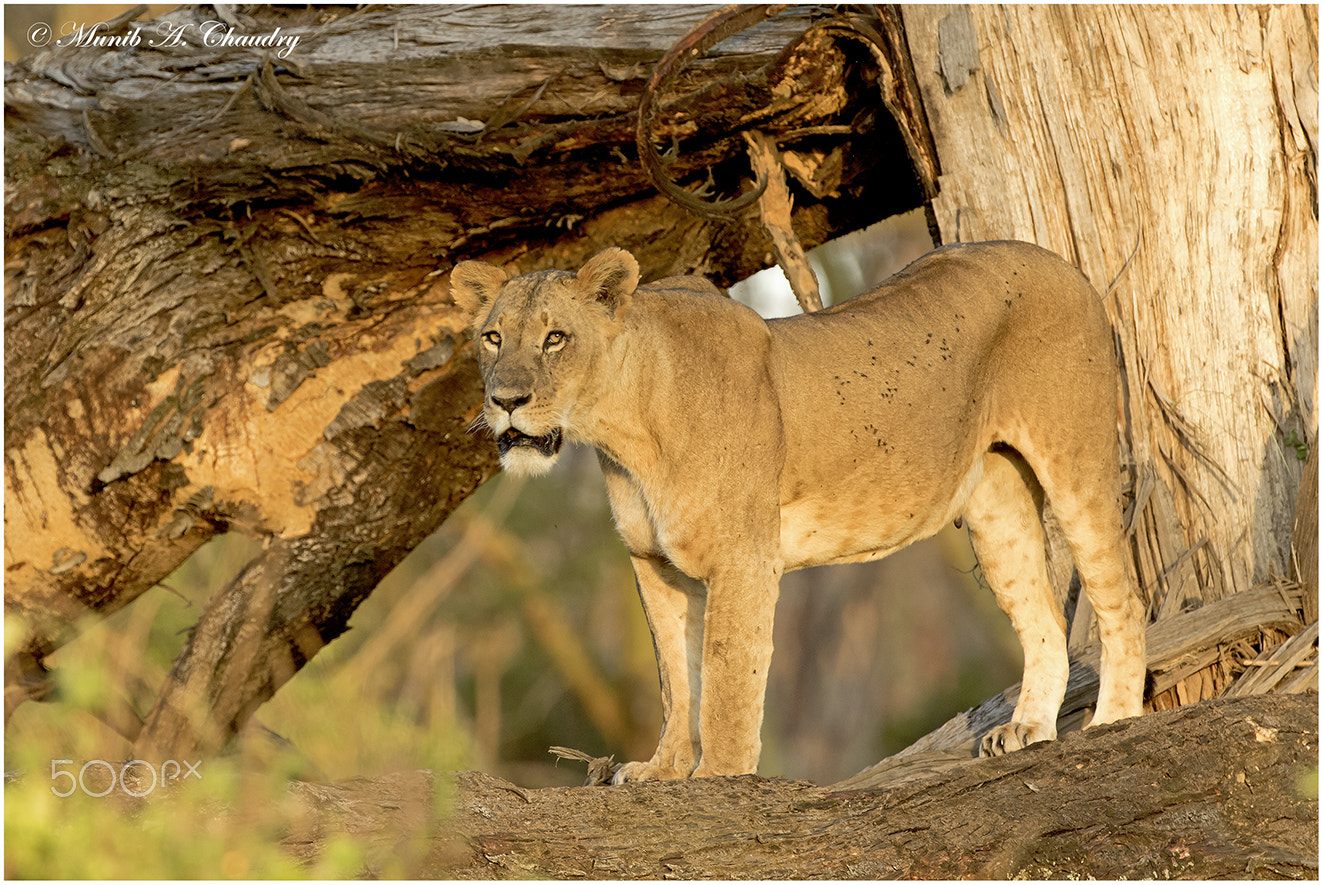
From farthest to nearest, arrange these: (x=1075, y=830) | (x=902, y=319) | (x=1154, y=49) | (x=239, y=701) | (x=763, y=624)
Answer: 1. (x=239, y=701)
2. (x=1154, y=49)
3. (x=902, y=319)
4. (x=763, y=624)
5. (x=1075, y=830)

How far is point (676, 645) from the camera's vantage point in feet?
15.5

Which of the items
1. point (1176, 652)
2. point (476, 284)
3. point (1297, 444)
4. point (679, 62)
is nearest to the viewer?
point (476, 284)

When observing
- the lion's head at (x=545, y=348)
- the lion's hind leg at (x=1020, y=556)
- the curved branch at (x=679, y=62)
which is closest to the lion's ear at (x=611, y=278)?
the lion's head at (x=545, y=348)

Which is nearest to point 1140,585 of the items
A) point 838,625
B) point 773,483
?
point 773,483

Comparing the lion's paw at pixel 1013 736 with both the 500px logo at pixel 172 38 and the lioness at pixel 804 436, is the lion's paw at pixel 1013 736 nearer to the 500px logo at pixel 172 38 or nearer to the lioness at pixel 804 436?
the lioness at pixel 804 436

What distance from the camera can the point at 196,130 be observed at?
652 centimetres

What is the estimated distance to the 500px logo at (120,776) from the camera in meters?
3.01

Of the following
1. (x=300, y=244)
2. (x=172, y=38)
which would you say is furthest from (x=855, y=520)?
(x=172, y=38)

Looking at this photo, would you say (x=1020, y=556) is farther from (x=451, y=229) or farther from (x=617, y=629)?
(x=617, y=629)

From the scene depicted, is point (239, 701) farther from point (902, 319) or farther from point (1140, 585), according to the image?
point (1140, 585)

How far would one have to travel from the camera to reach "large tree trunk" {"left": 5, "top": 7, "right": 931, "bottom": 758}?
6.37 m

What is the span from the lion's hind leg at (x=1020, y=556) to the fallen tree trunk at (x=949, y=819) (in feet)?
4.77

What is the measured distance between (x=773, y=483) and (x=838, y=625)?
1616cm

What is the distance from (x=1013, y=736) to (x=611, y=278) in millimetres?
2510
